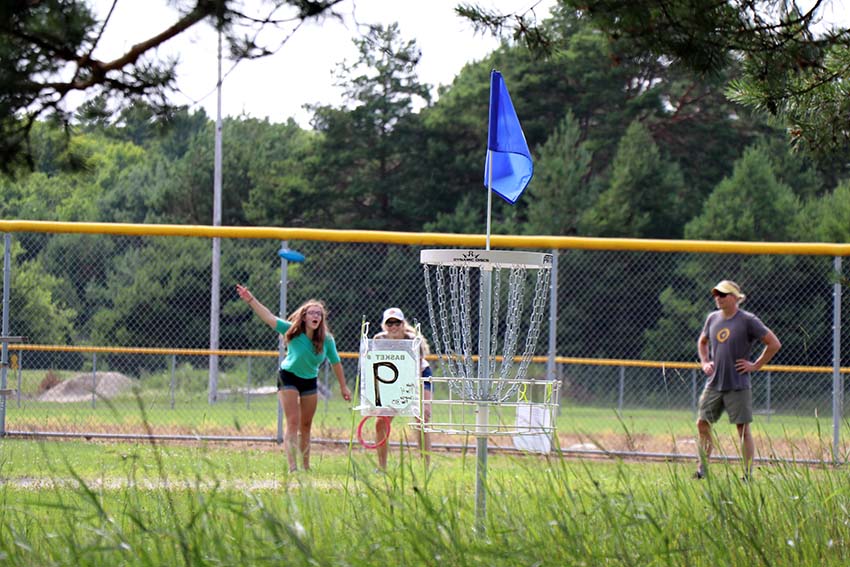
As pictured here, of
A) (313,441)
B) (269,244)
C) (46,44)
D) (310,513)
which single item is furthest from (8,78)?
(269,244)

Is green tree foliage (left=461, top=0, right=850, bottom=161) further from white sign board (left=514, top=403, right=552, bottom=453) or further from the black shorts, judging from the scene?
the black shorts

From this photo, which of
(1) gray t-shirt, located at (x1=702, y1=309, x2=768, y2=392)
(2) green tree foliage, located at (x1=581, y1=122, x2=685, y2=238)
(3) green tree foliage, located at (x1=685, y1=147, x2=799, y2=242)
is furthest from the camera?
(2) green tree foliage, located at (x1=581, y1=122, x2=685, y2=238)

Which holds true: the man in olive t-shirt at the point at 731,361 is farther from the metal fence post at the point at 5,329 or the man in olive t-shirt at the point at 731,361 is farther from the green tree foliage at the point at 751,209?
the green tree foliage at the point at 751,209

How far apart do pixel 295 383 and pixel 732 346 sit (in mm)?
3552

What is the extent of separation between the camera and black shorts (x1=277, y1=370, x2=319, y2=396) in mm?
10484

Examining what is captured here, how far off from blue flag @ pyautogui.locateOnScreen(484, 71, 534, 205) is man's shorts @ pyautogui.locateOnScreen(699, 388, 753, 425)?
4.18 metres

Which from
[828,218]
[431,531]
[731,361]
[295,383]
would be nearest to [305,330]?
[295,383]

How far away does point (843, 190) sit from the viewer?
39.0m

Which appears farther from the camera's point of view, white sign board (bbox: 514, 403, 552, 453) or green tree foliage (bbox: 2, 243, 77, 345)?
green tree foliage (bbox: 2, 243, 77, 345)

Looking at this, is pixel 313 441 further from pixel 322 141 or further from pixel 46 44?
pixel 322 141

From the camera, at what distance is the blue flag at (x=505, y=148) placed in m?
6.59

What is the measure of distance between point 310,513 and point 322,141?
45.2 meters

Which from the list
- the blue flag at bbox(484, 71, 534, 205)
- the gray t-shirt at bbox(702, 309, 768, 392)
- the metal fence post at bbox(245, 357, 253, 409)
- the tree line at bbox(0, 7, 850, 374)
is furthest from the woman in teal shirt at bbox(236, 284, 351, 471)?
the tree line at bbox(0, 7, 850, 374)

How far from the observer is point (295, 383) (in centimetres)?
1051
